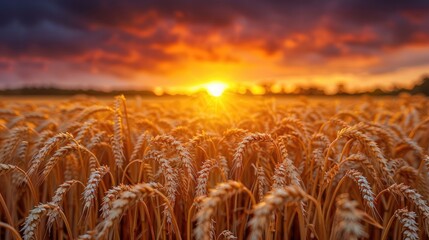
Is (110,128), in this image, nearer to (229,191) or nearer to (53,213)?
(53,213)

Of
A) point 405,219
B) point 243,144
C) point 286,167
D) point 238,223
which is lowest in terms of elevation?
point 238,223

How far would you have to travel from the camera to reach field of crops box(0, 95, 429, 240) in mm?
1601

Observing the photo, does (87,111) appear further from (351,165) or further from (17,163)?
(351,165)

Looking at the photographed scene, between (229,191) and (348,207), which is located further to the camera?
(229,191)

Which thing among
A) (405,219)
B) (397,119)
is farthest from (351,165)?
(397,119)

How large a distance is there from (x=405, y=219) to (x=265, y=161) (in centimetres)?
100

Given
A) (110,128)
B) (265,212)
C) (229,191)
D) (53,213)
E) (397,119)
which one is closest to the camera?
(265,212)

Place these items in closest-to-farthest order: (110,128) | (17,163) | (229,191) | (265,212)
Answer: (265,212) → (229,191) → (17,163) → (110,128)

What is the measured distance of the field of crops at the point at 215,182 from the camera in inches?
63.0

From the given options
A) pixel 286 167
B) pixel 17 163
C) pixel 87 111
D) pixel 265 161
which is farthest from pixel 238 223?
pixel 17 163

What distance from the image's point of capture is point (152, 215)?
98.1 inches

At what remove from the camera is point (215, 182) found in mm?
2482

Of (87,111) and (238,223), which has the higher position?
(87,111)

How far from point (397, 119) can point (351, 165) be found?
2979mm
